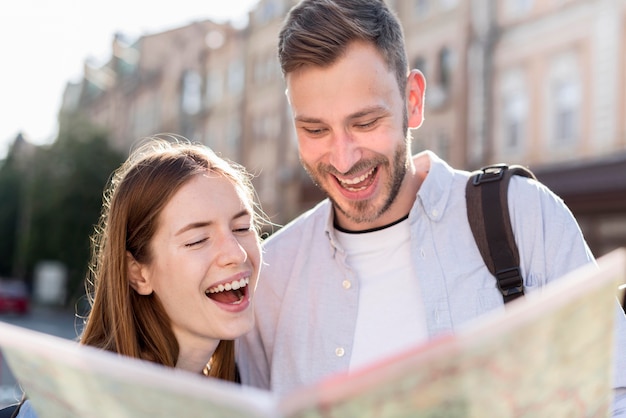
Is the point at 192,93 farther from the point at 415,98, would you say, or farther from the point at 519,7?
the point at 415,98

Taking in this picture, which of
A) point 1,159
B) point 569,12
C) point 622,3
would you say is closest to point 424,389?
point 622,3

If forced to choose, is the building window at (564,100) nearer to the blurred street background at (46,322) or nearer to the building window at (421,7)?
the building window at (421,7)

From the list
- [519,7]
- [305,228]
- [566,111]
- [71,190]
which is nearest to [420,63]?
[519,7]

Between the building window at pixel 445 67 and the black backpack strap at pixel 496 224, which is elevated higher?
the black backpack strap at pixel 496 224

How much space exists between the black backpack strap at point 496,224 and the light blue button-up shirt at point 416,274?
29 millimetres

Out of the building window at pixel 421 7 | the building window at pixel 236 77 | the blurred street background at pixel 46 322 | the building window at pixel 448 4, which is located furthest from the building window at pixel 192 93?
the building window at pixel 448 4

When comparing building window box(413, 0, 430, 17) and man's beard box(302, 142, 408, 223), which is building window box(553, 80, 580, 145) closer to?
building window box(413, 0, 430, 17)

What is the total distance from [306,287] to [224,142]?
1140 inches

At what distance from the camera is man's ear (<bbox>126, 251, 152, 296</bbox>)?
2445 millimetres

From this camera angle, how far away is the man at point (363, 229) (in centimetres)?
247

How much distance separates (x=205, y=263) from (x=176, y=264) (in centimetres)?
10

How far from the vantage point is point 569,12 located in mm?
16391

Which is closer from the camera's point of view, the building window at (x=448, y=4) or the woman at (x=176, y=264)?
the woman at (x=176, y=264)

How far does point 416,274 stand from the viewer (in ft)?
8.34
